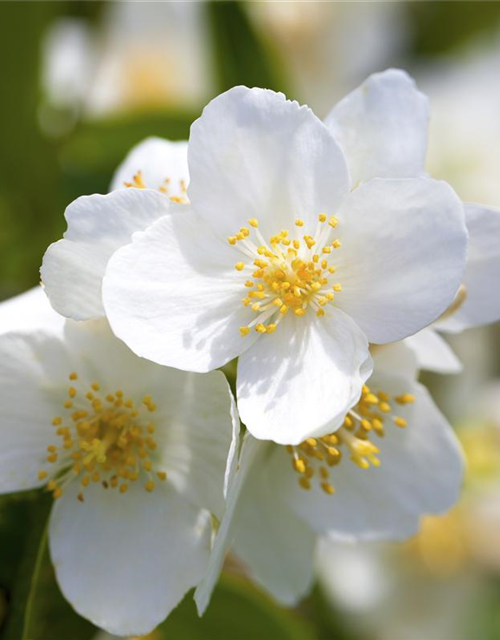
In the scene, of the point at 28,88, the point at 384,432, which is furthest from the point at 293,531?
the point at 28,88

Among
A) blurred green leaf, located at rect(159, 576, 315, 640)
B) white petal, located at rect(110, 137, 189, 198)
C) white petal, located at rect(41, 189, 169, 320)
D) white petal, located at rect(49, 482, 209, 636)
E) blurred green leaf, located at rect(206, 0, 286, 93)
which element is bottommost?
blurred green leaf, located at rect(159, 576, 315, 640)

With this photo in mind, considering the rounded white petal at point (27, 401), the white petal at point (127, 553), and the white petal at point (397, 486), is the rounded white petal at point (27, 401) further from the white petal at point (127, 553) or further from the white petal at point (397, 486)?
the white petal at point (397, 486)

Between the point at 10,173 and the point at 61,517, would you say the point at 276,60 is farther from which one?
the point at 61,517

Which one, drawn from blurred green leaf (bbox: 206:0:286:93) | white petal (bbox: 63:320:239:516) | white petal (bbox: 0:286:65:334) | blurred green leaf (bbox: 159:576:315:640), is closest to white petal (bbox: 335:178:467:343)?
white petal (bbox: 63:320:239:516)

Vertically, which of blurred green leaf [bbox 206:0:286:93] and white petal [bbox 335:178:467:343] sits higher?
white petal [bbox 335:178:467:343]

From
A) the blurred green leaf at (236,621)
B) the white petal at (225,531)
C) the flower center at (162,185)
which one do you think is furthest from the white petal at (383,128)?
the blurred green leaf at (236,621)

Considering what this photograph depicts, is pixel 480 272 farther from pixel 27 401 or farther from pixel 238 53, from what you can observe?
pixel 238 53

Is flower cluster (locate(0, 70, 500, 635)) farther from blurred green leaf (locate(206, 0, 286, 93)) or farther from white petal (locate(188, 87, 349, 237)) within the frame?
A: blurred green leaf (locate(206, 0, 286, 93))

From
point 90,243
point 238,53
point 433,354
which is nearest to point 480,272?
point 433,354
